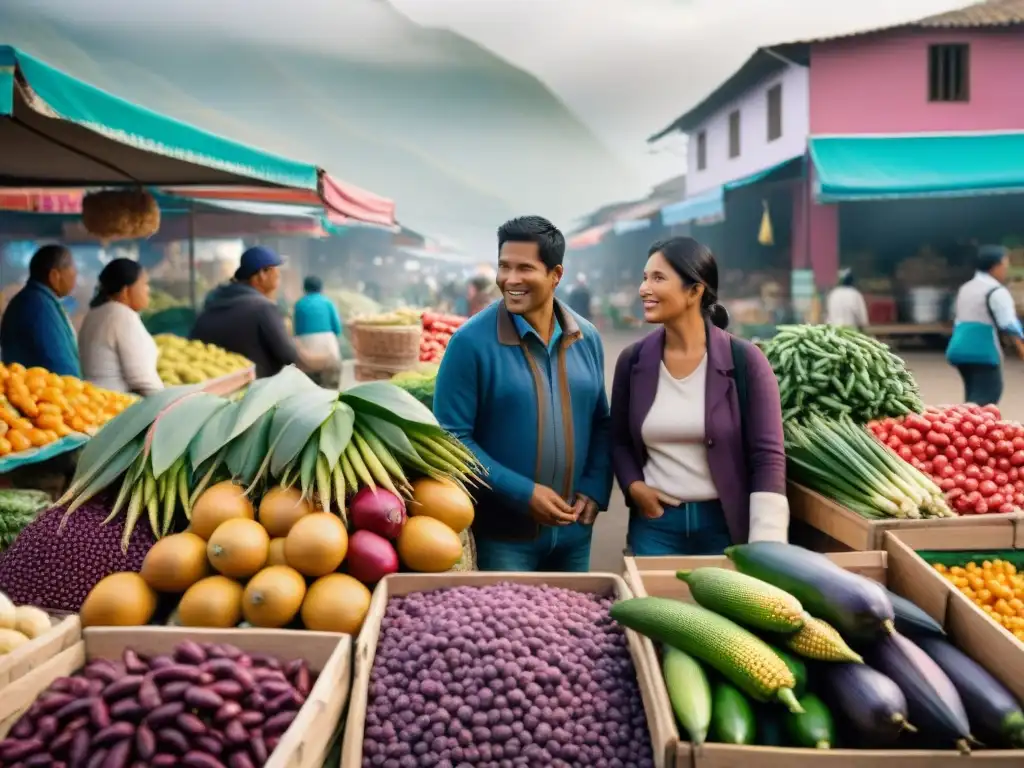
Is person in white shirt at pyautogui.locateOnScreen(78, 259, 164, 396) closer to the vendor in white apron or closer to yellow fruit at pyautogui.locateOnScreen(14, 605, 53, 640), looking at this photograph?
the vendor in white apron

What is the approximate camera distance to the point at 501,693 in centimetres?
173

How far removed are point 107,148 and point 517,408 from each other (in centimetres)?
381

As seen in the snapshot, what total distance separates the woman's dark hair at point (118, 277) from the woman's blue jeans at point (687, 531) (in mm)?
3971

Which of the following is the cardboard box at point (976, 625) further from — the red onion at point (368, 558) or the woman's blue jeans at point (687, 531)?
the red onion at point (368, 558)

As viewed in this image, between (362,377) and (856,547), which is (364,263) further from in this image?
(856,547)

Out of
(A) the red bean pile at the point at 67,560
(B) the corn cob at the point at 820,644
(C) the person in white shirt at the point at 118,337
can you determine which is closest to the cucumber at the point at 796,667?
(B) the corn cob at the point at 820,644

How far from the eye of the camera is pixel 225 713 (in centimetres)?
158

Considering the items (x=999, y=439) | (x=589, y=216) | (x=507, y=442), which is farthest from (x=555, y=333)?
(x=589, y=216)

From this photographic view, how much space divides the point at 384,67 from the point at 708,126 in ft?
584

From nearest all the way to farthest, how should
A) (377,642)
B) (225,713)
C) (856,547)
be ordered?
(225,713) → (377,642) → (856,547)

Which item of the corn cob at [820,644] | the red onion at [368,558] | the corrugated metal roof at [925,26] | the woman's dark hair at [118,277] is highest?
the corrugated metal roof at [925,26]

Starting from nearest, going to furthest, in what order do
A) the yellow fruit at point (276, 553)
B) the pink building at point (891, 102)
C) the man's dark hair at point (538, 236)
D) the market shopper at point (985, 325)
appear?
the yellow fruit at point (276, 553) < the man's dark hair at point (538, 236) < the market shopper at point (985, 325) < the pink building at point (891, 102)

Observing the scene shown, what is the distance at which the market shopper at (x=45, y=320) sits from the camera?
5414 millimetres

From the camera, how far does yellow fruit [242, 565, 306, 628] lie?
1910 millimetres
